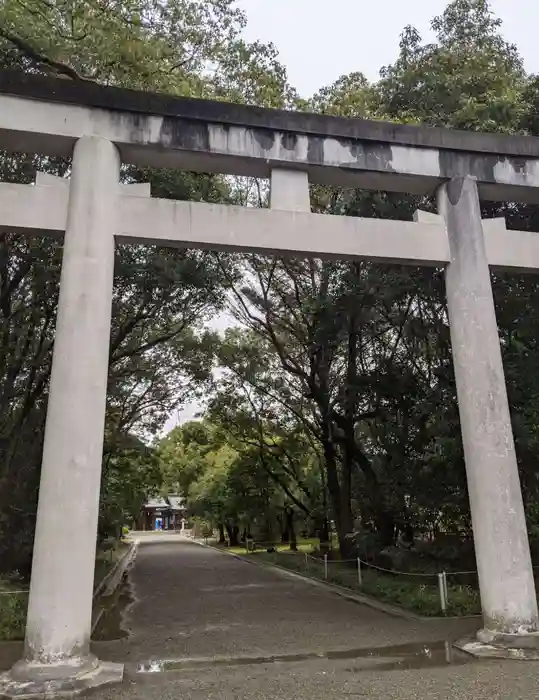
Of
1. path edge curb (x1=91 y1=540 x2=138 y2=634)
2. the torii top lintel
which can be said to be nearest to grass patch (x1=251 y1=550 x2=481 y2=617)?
path edge curb (x1=91 y1=540 x2=138 y2=634)

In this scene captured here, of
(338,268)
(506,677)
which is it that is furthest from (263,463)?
(506,677)

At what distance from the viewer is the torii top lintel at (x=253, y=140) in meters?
6.75

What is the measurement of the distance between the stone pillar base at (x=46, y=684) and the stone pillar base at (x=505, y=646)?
369 centimetres

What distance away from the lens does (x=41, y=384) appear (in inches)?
517

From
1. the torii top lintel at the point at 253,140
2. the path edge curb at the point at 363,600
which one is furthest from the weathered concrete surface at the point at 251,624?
the torii top lintel at the point at 253,140

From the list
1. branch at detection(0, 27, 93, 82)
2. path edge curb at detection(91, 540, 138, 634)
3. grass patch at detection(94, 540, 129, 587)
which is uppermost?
branch at detection(0, 27, 93, 82)

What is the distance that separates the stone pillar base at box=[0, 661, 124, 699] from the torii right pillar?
152 inches

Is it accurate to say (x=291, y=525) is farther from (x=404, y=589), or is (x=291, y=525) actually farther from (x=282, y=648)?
(x=282, y=648)

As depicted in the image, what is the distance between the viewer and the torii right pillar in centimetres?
633

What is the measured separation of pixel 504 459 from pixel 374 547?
8843mm

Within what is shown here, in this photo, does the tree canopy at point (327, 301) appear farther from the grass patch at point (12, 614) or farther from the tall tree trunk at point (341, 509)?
the grass patch at point (12, 614)

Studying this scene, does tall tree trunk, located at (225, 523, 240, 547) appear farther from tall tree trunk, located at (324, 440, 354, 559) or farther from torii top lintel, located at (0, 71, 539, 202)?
torii top lintel, located at (0, 71, 539, 202)

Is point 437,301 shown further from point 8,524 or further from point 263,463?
point 263,463

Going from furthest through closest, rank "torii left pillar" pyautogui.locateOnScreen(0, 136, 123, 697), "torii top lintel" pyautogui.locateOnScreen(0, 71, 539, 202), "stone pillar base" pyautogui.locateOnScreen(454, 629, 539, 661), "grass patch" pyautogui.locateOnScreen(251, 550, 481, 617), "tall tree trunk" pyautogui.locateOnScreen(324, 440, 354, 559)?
"tall tree trunk" pyautogui.locateOnScreen(324, 440, 354, 559) < "grass patch" pyautogui.locateOnScreen(251, 550, 481, 617) < "torii top lintel" pyautogui.locateOnScreen(0, 71, 539, 202) < "stone pillar base" pyautogui.locateOnScreen(454, 629, 539, 661) < "torii left pillar" pyautogui.locateOnScreen(0, 136, 123, 697)
